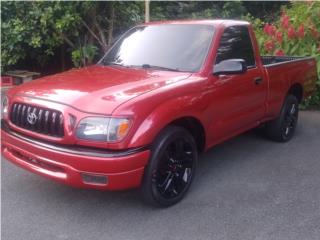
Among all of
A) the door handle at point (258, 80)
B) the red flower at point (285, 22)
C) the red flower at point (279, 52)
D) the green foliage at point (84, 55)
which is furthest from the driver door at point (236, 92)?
the green foliage at point (84, 55)

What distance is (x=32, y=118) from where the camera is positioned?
3.79 metres

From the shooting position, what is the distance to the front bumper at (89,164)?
3459 millimetres

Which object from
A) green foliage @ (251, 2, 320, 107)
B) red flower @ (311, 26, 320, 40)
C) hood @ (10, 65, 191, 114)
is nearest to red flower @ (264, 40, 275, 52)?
green foliage @ (251, 2, 320, 107)

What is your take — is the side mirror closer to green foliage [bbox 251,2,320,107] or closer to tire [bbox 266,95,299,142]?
tire [bbox 266,95,299,142]

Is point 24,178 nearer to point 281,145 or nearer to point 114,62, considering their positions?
point 114,62

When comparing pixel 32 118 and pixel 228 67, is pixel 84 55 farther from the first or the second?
pixel 32 118

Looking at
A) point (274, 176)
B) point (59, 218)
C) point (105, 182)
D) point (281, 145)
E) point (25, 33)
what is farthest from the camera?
point (25, 33)

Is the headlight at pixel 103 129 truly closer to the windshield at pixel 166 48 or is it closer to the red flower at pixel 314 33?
the windshield at pixel 166 48

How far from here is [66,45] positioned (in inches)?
376

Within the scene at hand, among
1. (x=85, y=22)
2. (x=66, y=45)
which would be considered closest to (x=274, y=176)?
(x=85, y=22)

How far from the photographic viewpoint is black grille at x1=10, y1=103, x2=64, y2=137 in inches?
142

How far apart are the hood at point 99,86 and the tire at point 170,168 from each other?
49cm

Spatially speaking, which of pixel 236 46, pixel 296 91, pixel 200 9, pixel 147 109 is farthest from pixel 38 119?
pixel 200 9

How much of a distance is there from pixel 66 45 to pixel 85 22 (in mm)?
971
